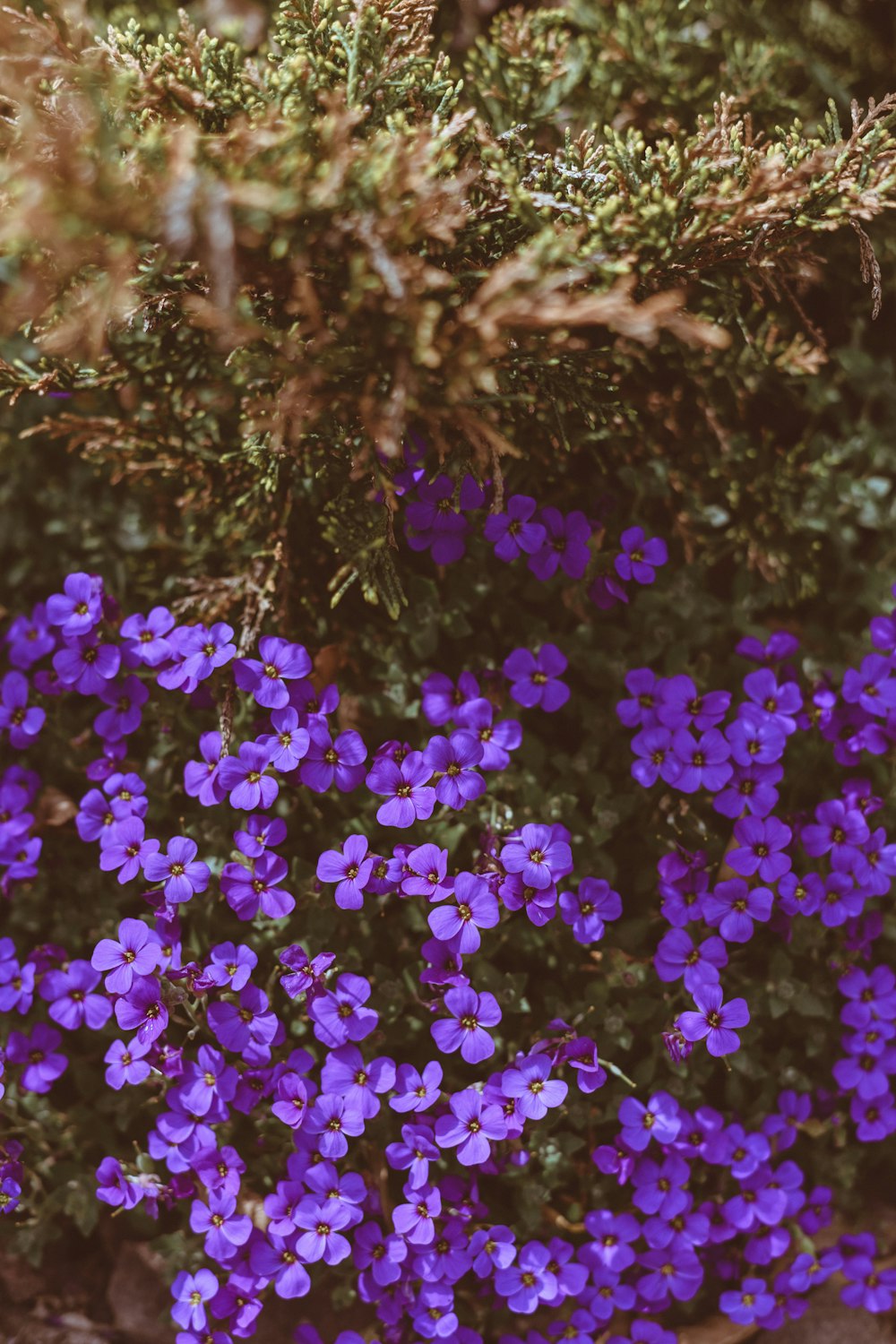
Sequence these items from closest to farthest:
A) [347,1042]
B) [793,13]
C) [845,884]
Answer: [347,1042]
[845,884]
[793,13]

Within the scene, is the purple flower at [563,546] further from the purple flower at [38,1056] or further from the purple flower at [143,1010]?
the purple flower at [38,1056]

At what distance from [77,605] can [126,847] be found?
0.57 m

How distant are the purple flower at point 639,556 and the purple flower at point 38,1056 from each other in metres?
1.66

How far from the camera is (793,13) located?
3.04 m

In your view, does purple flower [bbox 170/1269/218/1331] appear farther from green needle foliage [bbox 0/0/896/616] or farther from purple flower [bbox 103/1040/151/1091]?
green needle foliage [bbox 0/0/896/616]

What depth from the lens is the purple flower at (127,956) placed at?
6.55ft

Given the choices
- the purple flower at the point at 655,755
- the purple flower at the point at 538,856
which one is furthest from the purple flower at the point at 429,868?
the purple flower at the point at 655,755

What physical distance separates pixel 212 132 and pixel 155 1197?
6.90 feet

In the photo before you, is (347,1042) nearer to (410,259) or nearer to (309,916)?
(309,916)

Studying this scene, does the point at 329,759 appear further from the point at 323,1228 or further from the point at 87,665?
the point at 323,1228

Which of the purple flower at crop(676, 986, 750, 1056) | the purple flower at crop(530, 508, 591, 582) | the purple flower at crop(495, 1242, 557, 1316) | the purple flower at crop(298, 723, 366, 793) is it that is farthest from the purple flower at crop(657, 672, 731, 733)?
the purple flower at crop(495, 1242, 557, 1316)

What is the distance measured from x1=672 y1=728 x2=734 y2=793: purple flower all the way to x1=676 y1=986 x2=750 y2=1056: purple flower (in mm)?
417

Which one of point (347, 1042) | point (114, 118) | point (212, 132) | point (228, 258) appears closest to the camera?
point (228, 258)

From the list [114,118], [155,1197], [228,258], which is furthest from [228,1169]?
[114,118]
